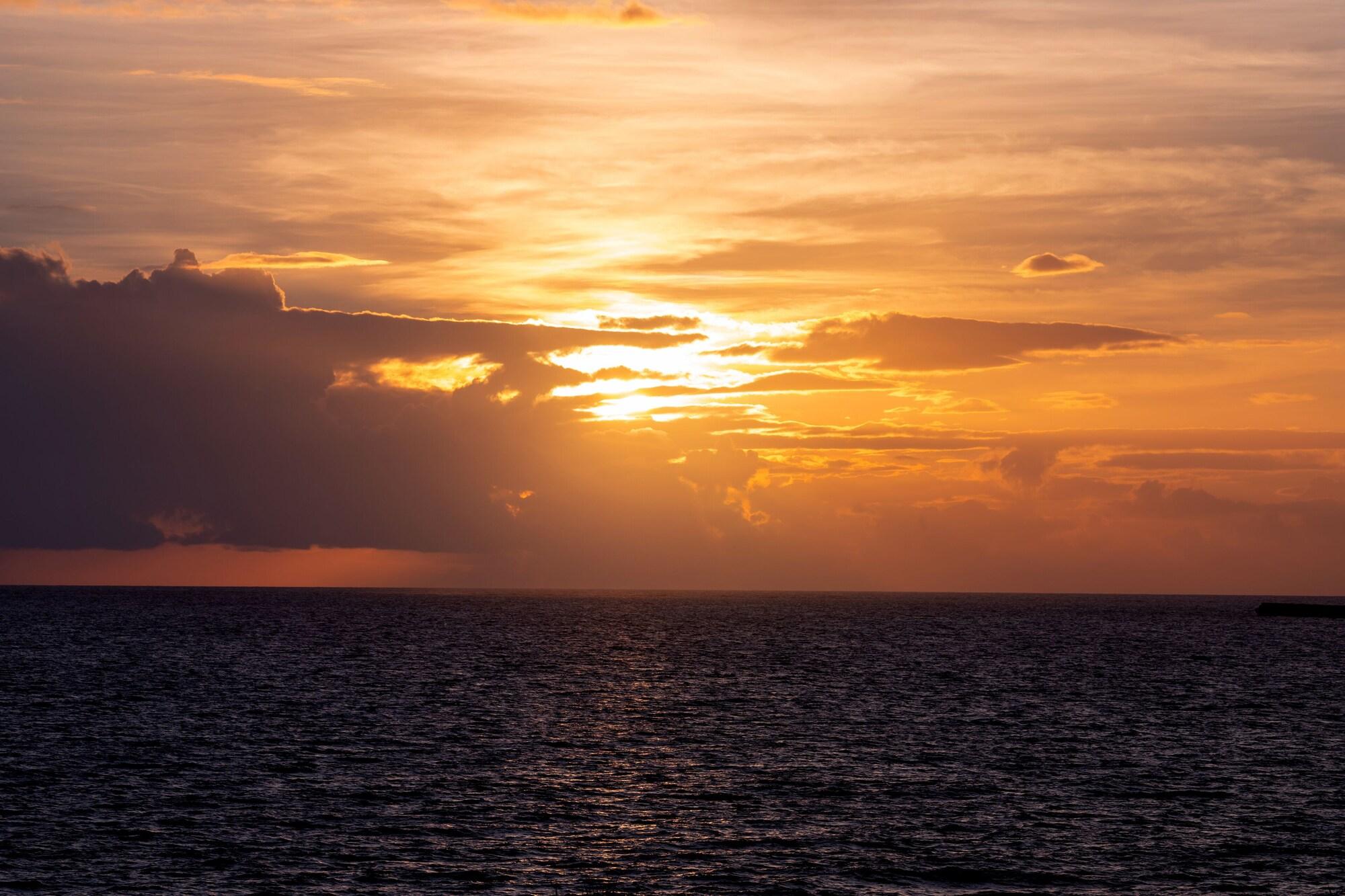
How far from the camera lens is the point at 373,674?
12300cm

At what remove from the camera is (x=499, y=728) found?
270 feet

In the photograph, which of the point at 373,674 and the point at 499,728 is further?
the point at 373,674

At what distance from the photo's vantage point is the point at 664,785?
203ft

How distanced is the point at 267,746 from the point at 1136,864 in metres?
46.9

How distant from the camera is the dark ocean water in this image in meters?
45.2

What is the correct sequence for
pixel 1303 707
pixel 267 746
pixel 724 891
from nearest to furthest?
1. pixel 724 891
2. pixel 267 746
3. pixel 1303 707

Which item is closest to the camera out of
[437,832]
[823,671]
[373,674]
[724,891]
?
[724,891]

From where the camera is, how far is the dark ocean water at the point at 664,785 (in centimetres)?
4516

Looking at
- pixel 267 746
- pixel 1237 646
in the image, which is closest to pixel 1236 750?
pixel 267 746

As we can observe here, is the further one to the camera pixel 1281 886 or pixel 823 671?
pixel 823 671

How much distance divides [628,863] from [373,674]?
81506 mm

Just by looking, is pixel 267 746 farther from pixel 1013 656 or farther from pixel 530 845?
pixel 1013 656

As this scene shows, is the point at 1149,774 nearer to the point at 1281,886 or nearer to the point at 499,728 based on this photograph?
the point at 1281,886

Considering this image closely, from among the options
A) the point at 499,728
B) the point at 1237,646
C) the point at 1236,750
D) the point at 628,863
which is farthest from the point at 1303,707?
the point at 1237,646
